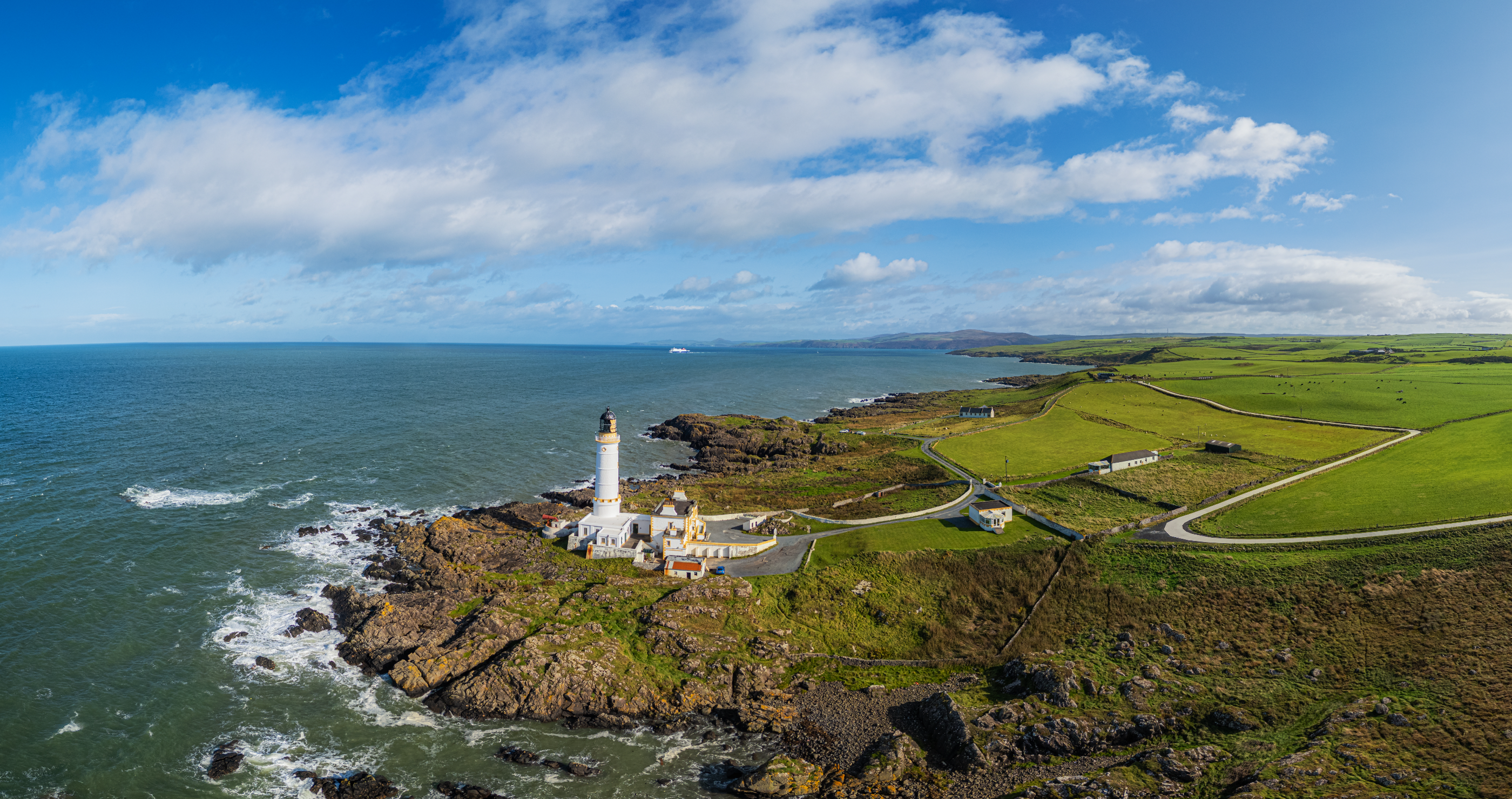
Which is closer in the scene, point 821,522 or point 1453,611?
point 1453,611

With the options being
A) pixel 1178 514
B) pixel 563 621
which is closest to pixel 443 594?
pixel 563 621

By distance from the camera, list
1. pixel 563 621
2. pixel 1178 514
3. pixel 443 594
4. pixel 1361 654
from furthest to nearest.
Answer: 1. pixel 1178 514
2. pixel 443 594
3. pixel 563 621
4. pixel 1361 654

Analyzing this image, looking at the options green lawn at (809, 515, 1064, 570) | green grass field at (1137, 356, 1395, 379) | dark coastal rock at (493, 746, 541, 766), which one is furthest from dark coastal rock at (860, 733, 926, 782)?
green grass field at (1137, 356, 1395, 379)

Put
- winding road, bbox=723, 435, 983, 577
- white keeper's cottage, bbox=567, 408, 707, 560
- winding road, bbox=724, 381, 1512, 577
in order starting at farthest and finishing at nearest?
white keeper's cottage, bbox=567, 408, 707, 560 → winding road, bbox=723, 435, 983, 577 → winding road, bbox=724, 381, 1512, 577

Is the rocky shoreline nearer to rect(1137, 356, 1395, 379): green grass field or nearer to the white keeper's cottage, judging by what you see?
the white keeper's cottage

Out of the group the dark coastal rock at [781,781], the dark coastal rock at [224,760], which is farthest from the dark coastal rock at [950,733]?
the dark coastal rock at [224,760]

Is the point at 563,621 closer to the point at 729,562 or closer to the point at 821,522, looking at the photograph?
the point at 729,562

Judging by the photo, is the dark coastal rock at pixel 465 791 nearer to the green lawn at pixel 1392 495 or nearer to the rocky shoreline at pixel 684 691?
the rocky shoreline at pixel 684 691
